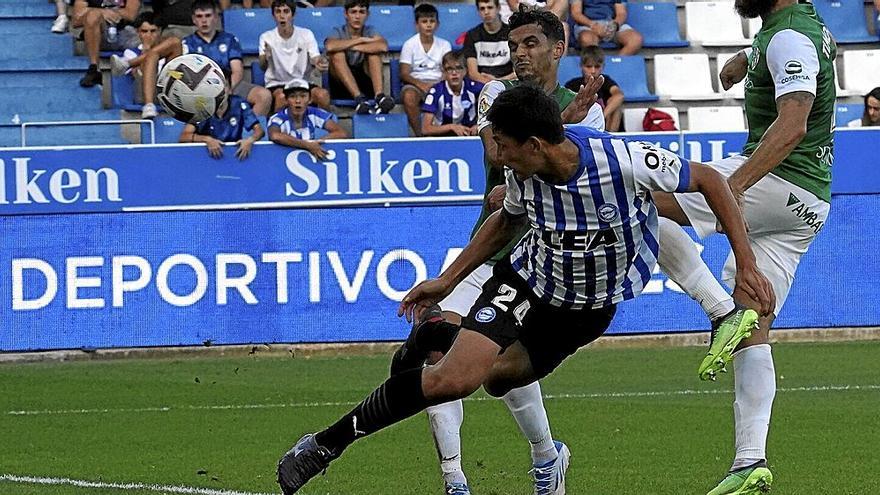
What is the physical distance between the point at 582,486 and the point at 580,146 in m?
1.98

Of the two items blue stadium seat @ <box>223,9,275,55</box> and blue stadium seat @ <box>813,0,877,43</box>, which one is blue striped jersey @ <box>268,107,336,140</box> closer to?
blue stadium seat @ <box>223,9,275,55</box>

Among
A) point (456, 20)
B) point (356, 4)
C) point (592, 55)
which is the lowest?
point (592, 55)

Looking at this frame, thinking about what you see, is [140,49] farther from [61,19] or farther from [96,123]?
[96,123]

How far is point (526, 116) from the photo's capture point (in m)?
5.49

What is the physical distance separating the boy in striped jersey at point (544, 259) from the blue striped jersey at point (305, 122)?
8367mm

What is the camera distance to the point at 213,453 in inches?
320

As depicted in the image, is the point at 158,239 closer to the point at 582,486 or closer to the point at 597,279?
the point at 582,486

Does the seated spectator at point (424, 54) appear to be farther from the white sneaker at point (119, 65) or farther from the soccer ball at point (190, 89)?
the soccer ball at point (190, 89)

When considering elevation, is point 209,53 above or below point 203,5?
below

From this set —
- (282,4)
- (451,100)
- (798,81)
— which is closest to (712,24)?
(451,100)

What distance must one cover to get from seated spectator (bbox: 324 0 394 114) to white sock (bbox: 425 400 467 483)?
9715 millimetres

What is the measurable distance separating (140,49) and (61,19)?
4.33 ft

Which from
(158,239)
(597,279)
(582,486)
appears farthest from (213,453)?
(158,239)

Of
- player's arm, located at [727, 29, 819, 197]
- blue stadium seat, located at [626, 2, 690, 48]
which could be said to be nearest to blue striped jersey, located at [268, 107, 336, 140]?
blue stadium seat, located at [626, 2, 690, 48]
